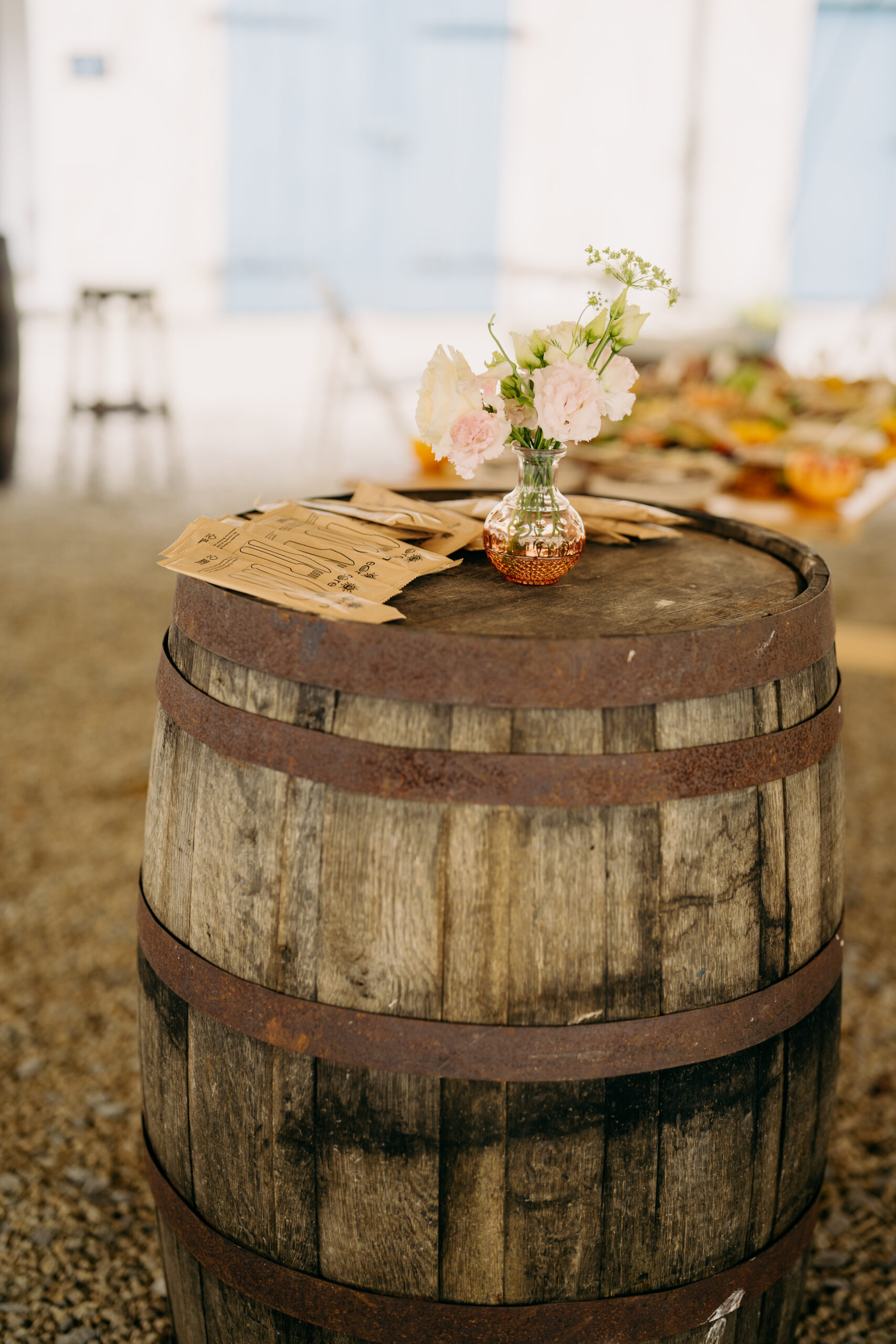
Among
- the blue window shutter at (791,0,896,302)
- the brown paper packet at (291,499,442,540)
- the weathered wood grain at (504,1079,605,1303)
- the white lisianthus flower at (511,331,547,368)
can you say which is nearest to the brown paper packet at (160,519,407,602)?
the brown paper packet at (291,499,442,540)

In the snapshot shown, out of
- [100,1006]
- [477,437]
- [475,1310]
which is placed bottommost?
[100,1006]

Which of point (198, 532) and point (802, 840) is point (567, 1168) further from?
point (198, 532)

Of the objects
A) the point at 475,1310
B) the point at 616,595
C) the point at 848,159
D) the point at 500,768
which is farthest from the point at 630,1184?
the point at 848,159

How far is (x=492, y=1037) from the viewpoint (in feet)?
3.43

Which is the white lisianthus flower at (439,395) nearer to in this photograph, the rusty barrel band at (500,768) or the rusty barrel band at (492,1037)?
the rusty barrel band at (500,768)

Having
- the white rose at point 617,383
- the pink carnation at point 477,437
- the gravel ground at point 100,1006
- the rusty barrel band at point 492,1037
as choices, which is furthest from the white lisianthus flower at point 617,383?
the gravel ground at point 100,1006

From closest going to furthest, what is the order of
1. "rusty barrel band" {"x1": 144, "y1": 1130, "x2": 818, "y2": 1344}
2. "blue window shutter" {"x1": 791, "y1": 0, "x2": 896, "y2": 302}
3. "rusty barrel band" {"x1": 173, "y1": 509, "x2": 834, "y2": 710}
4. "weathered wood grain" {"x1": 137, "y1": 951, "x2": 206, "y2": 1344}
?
"rusty barrel band" {"x1": 173, "y1": 509, "x2": 834, "y2": 710} < "rusty barrel band" {"x1": 144, "y1": 1130, "x2": 818, "y2": 1344} < "weathered wood grain" {"x1": 137, "y1": 951, "x2": 206, "y2": 1344} < "blue window shutter" {"x1": 791, "y1": 0, "x2": 896, "y2": 302}

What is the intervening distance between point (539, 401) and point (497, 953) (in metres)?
0.51

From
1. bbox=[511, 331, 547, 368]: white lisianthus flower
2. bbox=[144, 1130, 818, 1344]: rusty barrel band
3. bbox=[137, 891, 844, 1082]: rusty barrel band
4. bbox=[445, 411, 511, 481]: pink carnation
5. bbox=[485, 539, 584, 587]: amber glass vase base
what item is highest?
bbox=[511, 331, 547, 368]: white lisianthus flower

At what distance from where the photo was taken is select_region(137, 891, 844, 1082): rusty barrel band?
105 cm

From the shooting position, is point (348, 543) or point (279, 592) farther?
point (348, 543)

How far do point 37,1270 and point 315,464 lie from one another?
544 cm

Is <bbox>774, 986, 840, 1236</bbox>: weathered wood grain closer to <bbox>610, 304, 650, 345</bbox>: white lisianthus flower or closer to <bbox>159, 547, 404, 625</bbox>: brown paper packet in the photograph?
<bbox>159, 547, 404, 625</bbox>: brown paper packet

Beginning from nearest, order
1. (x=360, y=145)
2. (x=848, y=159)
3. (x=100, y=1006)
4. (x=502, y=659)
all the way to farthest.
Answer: (x=502, y=659)
(x=100, y=1006)
(x=848, y=159)
(x=360, y=145)
